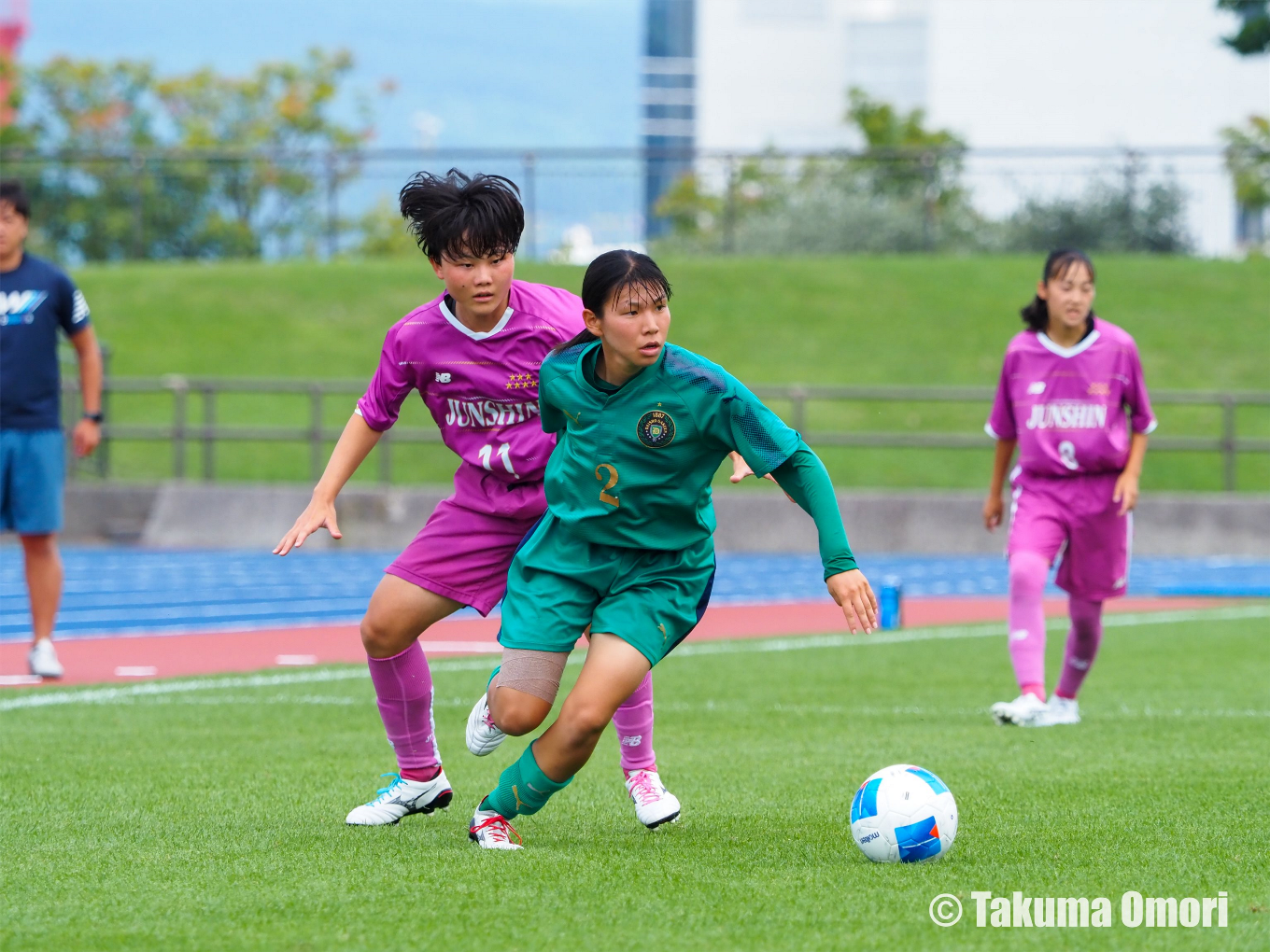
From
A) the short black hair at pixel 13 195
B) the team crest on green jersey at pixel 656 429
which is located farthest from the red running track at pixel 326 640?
the team crest on green jersey at pixel 656 429

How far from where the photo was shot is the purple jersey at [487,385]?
492 cm

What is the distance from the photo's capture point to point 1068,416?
739 centimetres

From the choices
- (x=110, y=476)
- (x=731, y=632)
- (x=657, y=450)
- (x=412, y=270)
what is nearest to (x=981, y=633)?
(x=731, y=632)

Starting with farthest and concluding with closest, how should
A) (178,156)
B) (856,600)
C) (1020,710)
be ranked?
1. (178,156)
2. (1020,710)
3. (856,600)

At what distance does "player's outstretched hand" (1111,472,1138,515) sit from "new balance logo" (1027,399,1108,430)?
0.25 metres

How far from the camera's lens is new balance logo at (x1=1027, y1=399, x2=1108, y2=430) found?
736 cm

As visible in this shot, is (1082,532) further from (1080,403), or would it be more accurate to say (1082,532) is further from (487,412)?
(487,412)

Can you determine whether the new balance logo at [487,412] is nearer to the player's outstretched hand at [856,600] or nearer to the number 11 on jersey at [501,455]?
the number 11 on jersey at [501,455]

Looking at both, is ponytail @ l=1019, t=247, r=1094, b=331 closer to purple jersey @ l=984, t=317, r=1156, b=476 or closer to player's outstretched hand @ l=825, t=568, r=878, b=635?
purple jersey @ l=984, t=317, r=1156, b=476

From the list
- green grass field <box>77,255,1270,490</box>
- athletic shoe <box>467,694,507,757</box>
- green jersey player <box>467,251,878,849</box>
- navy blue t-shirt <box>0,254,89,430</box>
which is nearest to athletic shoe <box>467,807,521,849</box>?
green jersey player <box>467,251,878,849</box>

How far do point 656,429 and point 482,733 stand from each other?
1.09m

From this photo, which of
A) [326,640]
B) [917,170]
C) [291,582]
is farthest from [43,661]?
[917,170]

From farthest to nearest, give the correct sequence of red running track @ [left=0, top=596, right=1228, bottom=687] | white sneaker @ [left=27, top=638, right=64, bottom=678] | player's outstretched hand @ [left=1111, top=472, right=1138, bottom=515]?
red running track @ [left=0, top=596, right=1228, bottom=687], white sneaker @ [left=27, top=638, right=64, bottom=678], player's outstretched hand @ [left=1111, top=472, right=1138, bottom=515]

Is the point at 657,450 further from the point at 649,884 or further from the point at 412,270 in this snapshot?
the point at 412,270
